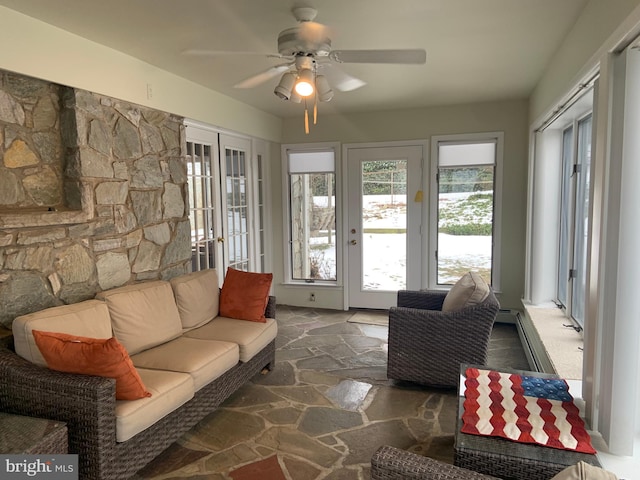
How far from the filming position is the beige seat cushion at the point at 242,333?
3.20 metres

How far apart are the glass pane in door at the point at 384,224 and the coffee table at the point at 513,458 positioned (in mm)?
3704

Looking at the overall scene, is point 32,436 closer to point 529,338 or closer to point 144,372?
point 144,372

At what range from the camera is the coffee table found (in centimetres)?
174

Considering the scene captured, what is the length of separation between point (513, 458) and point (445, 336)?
4.87 feet

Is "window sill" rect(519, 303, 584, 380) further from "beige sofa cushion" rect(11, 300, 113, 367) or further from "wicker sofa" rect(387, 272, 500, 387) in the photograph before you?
"beige sofa cushion" rect(11, 300, 113, 367)

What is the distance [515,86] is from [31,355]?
4533 mm

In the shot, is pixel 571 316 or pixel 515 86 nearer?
pixel 571 316

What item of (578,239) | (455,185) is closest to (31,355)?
(578,239)

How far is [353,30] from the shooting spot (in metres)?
2.76

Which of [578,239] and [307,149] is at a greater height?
[307,149]

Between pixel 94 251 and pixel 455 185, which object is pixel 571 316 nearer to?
pixel 455 185

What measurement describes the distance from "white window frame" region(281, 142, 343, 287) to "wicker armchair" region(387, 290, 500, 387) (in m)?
2.41

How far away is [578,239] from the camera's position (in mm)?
3459

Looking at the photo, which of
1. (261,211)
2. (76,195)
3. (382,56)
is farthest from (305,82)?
(261,211)
